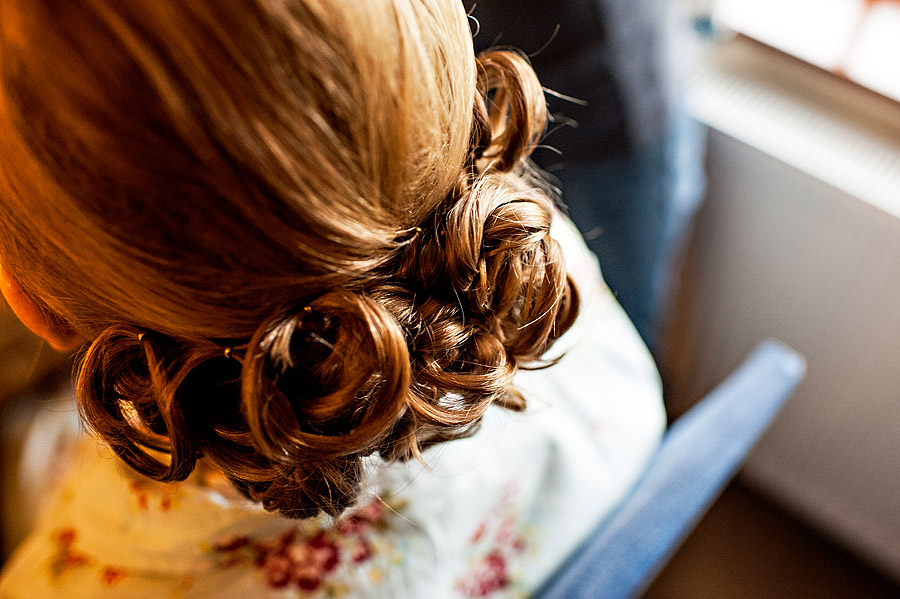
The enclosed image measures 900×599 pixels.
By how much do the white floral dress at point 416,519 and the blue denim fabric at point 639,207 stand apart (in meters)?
0.17

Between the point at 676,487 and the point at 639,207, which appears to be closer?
the point at 676,487

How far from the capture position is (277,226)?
1.05ft

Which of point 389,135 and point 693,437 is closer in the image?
point 389,135

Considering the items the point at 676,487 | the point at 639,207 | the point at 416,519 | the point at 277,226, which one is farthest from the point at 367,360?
the point at 639,207

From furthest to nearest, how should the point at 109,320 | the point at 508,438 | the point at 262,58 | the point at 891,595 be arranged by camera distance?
1. the point at 891,595
2. the point at 508,438
3. the point at 109,320
4. the point at 262,58

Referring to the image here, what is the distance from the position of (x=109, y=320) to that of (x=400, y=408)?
183 mm

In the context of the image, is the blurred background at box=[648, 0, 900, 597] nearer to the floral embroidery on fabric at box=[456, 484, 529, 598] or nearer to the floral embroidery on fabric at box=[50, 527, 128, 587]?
the floral embroidery on fabric at box=[456, 484, 529, 598]

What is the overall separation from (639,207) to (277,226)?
2.04 ft

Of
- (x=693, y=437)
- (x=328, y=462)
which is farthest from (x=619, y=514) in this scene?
(x=328, y=462)

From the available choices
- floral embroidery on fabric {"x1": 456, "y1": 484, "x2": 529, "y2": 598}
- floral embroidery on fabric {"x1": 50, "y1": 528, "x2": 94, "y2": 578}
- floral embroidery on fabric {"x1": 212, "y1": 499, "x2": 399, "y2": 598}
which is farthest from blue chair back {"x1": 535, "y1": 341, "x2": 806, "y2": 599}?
floral embroidery on fabric {"x1": 50, "y1": 528, "x2": 94, "y2": 578}

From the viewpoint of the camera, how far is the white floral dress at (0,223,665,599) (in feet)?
1.88

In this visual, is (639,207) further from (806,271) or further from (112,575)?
(112,575)

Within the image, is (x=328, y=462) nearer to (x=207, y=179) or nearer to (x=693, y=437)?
(x=207, y=179)

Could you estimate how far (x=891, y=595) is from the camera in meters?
1.20
